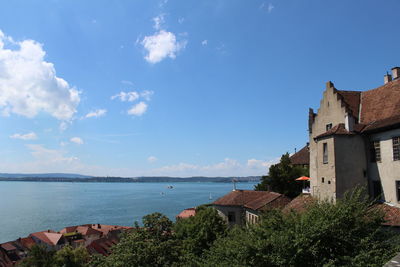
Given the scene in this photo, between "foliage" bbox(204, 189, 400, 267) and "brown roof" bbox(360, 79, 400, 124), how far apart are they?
9.79m

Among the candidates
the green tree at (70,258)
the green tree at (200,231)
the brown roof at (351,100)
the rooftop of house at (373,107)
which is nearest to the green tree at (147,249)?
the green tree at (200,231)

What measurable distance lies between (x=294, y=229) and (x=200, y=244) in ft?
62.0

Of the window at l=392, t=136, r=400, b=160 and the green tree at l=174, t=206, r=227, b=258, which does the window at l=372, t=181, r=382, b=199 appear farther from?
the green tree at l=174, t=206, r=227, b=258

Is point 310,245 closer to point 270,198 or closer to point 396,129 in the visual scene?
point 396,129

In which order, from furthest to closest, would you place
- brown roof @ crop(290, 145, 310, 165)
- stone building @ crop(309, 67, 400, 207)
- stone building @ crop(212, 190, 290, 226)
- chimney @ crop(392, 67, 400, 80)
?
1. brown roof @ crop(290, 145, 310, 165)
2. stone building @ crop(212, 190, 290, 226)
3. chimney @ crop(392, 67, 400, 80)
4. stone building @ crop(309, 67, 400, 207)

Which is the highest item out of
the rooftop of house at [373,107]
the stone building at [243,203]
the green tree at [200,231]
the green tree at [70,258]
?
the rooftop of house at [373,107]

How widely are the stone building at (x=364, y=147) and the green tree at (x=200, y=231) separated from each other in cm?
1175

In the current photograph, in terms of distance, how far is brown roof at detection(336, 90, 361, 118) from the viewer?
2566cm

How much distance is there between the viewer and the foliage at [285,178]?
4222 centimetres

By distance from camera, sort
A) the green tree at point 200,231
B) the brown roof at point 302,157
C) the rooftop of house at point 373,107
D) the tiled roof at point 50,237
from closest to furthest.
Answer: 1. the rooftop of house at point 373,107
2. the green tree at point 200,231
3. the brown roof at point 302,157
4. the tiled roof at point 50,237

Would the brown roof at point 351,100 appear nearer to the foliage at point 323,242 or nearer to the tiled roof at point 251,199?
the foliage at point 323,242

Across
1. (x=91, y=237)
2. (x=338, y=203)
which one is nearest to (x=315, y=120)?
(x=338, y=203)

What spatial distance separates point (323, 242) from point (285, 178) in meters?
28.8

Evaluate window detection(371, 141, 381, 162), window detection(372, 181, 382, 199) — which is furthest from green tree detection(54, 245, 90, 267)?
window detection(371, 141, 381, 162)
